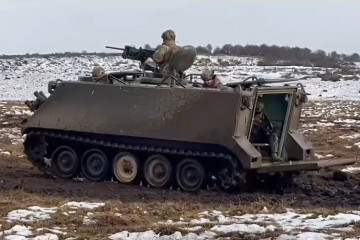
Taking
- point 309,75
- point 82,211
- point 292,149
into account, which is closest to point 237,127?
point 292,149

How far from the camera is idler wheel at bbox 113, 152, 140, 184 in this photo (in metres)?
13.5

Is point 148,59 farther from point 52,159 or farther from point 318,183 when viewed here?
point 318,183

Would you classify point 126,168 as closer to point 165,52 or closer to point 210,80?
point 210,80

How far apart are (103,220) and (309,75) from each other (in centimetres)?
3994

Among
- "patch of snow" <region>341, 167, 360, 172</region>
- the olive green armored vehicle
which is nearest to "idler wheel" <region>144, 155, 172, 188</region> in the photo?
the olive green armored vehicle

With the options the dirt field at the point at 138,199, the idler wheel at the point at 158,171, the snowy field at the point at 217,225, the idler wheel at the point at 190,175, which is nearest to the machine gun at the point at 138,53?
the idler wheel at the point at 158,171

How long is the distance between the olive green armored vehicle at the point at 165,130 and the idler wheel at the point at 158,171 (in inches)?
0.6

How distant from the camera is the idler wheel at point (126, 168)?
13.5 metres

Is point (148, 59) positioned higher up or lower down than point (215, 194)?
higher up

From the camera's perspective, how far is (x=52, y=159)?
563 inches

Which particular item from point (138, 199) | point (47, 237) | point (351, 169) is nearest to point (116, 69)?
point (351, 169)

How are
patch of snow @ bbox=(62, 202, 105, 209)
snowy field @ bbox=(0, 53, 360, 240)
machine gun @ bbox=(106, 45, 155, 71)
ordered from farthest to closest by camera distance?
machine gun @ bbox=(106, 45, 155, 71) < patch of snow @ bbox=(62, 202, 105, 209) < snowy field @ bbox=(0, 53, 360, 240)

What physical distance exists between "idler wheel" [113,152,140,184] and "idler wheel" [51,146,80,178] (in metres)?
0.80

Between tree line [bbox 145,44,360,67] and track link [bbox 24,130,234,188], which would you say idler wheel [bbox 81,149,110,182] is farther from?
tree line [bbox 145,44,360,67]
